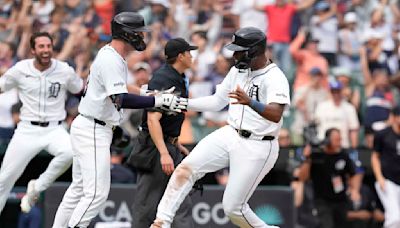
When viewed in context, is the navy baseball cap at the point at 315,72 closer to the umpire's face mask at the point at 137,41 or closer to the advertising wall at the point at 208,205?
the advertising wall at the point at 208,205

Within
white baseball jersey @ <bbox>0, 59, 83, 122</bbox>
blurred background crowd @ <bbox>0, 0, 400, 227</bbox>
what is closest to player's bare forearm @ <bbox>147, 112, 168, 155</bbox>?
white baseball jersey @ <bbox>0, 59, 83, 122</bbox>

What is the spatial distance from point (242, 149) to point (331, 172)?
466 centimetres

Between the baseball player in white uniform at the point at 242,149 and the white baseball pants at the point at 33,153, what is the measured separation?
1585 millimetres

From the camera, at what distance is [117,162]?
14078 mm

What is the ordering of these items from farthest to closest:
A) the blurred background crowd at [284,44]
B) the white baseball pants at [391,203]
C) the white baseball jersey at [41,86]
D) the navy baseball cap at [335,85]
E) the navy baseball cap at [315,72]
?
the navy baseball cap at [315,72] → the blurred background crowd at [284,44] → the navy baseball cap at [335,85] → the white baseball pants at [391,203] → the white baseball jersey at [41,86]

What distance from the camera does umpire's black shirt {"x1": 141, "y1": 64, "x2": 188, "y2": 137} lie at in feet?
35.5

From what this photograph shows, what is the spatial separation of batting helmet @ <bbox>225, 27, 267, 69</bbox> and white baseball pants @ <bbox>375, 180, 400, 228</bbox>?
459cm

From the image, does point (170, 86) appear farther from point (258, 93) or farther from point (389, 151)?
point (389, 151)

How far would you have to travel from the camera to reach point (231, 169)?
405 inches

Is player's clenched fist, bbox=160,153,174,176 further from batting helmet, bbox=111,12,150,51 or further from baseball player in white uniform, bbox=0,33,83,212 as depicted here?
baseball player in white uniform, bbox=0,33,83,212

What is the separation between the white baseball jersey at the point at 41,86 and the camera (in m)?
11.5

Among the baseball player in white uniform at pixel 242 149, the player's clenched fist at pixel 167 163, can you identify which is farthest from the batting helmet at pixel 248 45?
the player's clenched fist at pixel 167 163

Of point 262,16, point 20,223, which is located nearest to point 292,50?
point 262,16

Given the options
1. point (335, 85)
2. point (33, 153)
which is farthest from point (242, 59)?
point (335, 85)
